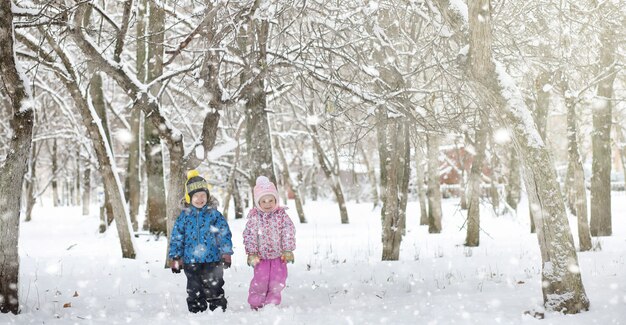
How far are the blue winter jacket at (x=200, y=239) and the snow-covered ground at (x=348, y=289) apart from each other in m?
0.59

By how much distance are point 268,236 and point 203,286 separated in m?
0.84

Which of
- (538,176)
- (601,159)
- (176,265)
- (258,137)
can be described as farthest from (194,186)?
(601,159)

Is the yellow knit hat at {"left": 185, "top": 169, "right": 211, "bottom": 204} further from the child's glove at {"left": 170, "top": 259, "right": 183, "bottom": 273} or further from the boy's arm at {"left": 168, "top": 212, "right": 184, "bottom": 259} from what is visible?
the child's glove at {"left": 170, "top": 259, "right": 183, "bottom": 273}

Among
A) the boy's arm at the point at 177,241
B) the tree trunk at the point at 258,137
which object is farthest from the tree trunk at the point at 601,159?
the boy's arm at the point at 177,241

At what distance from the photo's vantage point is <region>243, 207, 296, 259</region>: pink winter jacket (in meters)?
5.64

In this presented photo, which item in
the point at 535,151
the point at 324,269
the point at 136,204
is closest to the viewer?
the point at 535,151

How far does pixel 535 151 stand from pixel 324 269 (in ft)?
13.3

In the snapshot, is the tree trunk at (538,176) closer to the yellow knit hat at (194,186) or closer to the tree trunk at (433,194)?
the yellow knit hat at (194,186)

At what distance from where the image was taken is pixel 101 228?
651 inches

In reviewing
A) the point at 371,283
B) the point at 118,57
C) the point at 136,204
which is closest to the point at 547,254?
the point at 371,283

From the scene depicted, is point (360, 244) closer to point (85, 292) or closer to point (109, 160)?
point (109, 160)

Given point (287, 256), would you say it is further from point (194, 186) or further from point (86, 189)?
point (86, 189)

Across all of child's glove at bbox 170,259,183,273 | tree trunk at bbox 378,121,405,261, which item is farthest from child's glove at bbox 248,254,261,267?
tree trunk at bbox 378,121,405,261

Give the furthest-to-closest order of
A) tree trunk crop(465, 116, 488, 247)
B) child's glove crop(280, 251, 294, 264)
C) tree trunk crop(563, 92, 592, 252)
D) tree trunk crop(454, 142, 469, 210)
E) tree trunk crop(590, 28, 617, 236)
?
tree trunk crop(590, 28, 617, 236)
tree trunk crop(454, 142, 469, 210)
tree trunk crop(465, 116, 488, 247)
tree trunk crop(563, 92, 592, 252)
child's glove crop(280, 251, 294, 264)
